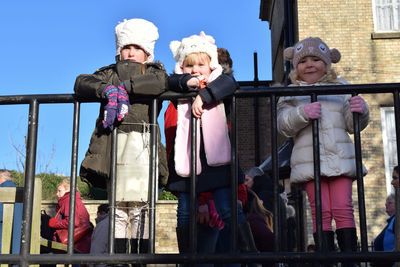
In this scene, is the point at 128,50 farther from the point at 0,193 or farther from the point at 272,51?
the point at 272,51

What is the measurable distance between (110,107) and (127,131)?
0.94ft

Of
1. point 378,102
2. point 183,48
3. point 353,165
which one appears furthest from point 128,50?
point 378,102

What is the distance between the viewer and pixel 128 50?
389cm

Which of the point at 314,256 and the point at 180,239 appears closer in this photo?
the point at 314,256

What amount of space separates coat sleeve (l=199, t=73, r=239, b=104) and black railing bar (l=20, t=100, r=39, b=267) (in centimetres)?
101

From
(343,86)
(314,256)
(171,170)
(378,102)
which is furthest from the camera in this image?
(378,102)

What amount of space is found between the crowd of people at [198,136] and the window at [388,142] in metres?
8.31

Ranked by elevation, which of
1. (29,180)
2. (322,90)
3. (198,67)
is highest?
(198,67)

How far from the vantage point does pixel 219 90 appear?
10.2ft

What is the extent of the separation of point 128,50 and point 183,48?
0.42 metres

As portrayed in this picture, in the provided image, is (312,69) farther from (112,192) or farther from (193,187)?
(112,192)

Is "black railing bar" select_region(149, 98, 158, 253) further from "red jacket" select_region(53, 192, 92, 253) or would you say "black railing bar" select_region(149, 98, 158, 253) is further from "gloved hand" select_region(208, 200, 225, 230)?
"red jacket" select_region(53, 192, 92, 253)

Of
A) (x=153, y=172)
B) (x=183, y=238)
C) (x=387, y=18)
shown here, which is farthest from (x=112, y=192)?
(x=387, y=18)

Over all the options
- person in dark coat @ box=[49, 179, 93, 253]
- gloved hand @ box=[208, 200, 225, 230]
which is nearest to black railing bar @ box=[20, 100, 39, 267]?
gloved hand @ box=[208, 200, 225, 230]
